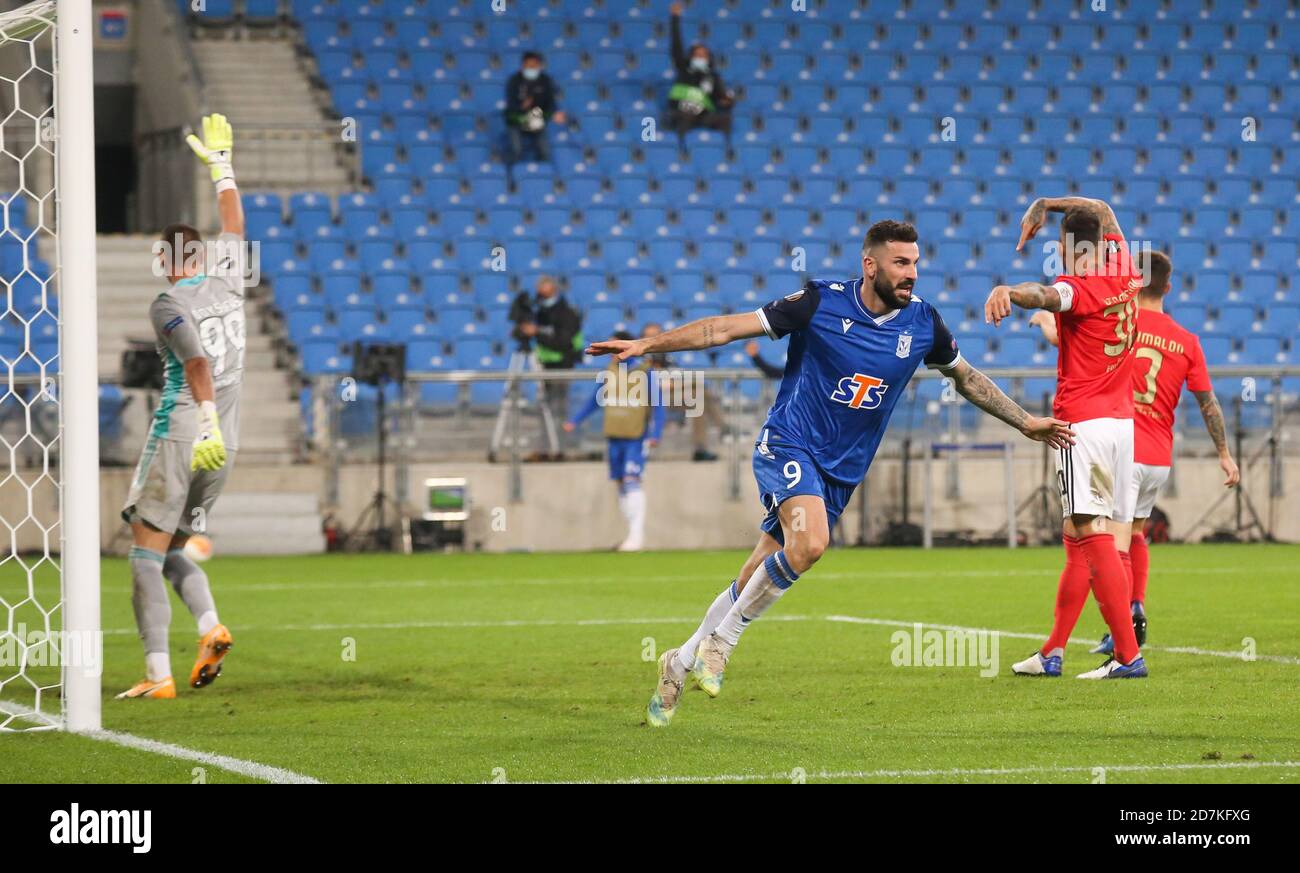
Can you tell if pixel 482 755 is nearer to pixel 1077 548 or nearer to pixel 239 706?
pixel 239 706

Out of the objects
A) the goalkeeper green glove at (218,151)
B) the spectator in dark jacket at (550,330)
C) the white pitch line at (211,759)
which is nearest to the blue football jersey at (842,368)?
the white pitch line at (211,759)

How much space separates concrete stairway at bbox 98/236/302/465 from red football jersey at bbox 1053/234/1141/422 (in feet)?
37.6

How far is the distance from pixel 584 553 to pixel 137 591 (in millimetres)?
10940

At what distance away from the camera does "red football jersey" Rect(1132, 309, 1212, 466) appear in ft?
30.3

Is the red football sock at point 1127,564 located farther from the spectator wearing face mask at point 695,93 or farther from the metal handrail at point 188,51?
the metal handrail at point 188,51

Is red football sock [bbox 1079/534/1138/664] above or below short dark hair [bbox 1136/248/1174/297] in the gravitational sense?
below

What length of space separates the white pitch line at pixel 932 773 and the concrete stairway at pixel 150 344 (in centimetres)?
1329

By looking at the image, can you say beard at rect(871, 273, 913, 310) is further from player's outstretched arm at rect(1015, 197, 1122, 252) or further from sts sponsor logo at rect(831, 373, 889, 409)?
player's outstretched arm at rect(1015, 197, 1122, 252)

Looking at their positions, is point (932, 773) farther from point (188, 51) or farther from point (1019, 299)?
point (188, 51)

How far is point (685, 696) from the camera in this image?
25.2 feet

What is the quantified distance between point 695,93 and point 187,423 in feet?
57.0

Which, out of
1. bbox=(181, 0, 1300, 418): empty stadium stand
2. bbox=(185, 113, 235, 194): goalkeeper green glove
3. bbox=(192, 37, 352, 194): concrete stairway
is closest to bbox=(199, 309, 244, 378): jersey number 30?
bbox=(185, 113, 235, 194): goalkeeper green glove

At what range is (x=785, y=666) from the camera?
8.71 metres

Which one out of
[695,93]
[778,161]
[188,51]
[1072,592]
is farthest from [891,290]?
[188,51]
